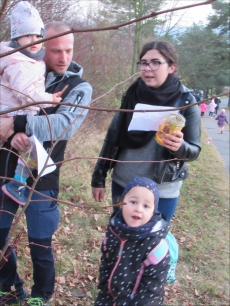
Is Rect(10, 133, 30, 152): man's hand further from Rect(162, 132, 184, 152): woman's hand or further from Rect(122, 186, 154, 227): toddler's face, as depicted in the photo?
Rect(162, 132, 184, 152): woman's hand

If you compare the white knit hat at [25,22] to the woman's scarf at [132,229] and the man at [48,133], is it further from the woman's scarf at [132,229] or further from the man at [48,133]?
the woman's scarf at [132,229]

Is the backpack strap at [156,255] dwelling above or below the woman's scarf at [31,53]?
below

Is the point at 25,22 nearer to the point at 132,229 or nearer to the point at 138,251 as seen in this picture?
the point at 132,229

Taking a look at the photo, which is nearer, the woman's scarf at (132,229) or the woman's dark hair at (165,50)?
the woman's scarf at (132,229)

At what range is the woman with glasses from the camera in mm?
2264

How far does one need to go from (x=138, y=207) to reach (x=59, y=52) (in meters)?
1.07

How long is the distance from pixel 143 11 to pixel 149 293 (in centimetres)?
1171

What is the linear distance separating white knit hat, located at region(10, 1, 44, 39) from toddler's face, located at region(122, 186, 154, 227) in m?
1.11

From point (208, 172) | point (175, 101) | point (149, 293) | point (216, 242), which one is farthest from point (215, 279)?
point (208, 172)

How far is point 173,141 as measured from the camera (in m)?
2.10

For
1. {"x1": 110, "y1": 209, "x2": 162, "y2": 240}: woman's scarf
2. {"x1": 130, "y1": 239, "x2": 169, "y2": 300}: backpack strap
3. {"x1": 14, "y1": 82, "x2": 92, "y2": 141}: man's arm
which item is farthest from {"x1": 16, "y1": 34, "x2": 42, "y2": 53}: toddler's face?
{"x1": 130, "y1": 239, "x2": 169, "y2": 300}: backpack strap

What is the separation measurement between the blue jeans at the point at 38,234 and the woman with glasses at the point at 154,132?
53 centimetres

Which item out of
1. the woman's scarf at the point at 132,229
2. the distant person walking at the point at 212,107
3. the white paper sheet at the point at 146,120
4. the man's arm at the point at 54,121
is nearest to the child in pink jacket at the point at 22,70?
the man's arm at the point at 54,121

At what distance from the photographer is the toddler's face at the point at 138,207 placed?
2.06 metres
